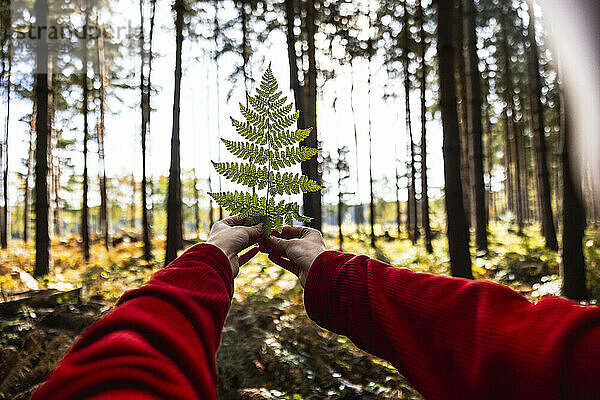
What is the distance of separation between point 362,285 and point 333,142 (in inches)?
860

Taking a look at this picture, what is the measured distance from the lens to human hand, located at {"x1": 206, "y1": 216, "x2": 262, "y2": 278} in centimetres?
147

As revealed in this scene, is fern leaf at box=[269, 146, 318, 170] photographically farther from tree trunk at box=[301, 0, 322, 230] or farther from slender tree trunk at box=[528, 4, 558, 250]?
slender tree trunk at box=[528, 4, 558, 250]

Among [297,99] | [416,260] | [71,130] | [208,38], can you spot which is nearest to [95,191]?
[71,130]

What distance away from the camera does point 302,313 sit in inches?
268

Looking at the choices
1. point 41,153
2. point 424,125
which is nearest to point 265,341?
point 41,153

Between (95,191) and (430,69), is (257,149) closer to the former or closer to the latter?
(430,69)

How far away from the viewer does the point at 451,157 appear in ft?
23.8

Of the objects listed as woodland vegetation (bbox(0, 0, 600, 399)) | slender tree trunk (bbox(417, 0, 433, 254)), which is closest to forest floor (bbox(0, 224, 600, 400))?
woodland vegetation (bbox(0, 0, 600, 399))

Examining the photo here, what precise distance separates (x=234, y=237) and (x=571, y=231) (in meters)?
7.30

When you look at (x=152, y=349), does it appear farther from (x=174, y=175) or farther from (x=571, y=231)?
(x=174, y=175)

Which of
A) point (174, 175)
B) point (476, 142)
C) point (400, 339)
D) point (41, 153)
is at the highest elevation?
point (476, 142)

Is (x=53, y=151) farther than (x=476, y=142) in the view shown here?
Yes

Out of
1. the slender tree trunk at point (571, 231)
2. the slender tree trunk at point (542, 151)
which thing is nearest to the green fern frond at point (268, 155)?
the slender tree trunk at point (571, 231)

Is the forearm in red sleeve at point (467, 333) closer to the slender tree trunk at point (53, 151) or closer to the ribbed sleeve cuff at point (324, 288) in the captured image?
the ribbed sleeve cuff at point (324, 288)
